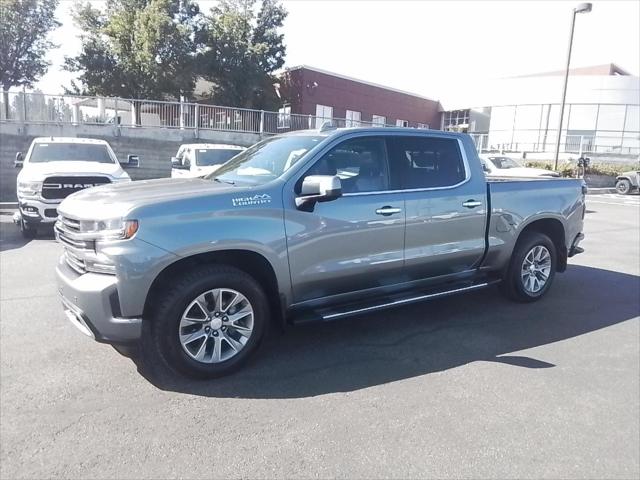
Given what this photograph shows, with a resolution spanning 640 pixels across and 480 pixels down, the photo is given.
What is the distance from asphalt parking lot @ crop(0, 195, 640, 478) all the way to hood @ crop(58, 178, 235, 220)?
1.30 meters

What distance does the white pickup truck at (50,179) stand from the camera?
9.09m

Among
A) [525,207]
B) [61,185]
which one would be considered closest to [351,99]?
[61,185]

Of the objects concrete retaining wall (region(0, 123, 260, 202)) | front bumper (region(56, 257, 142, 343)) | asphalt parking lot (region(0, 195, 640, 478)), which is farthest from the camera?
concrete retaining wall (region(0, 123, 260, 202))

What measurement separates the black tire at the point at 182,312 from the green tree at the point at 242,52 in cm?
2609

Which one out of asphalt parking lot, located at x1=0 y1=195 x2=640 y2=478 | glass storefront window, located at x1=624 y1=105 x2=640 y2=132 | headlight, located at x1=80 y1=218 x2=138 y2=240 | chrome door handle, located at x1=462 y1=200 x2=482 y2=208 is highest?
glass storefront window, located at x1=624 y1=105 x2=640 y2=132

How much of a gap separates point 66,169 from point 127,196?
→ 6811 millimetres

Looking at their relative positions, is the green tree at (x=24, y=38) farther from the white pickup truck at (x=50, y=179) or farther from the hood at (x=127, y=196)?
the hood at (x=127, y=196)

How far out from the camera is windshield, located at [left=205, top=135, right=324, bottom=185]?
4273 millimetres

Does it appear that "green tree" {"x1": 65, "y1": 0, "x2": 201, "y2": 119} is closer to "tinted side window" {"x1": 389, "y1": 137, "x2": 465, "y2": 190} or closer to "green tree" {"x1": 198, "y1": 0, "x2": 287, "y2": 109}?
"green tree" {"x1": 198, "y1": 0, "x2": 287, "y2": 109}

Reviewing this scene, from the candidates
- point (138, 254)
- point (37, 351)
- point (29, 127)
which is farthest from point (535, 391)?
point (29, 127)

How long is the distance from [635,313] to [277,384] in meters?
4.45

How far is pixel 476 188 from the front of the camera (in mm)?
5137

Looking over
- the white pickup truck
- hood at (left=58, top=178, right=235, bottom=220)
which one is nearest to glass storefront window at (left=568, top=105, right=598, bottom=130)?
the white pickup truck

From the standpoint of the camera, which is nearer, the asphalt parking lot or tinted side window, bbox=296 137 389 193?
the asphalt parking lot
